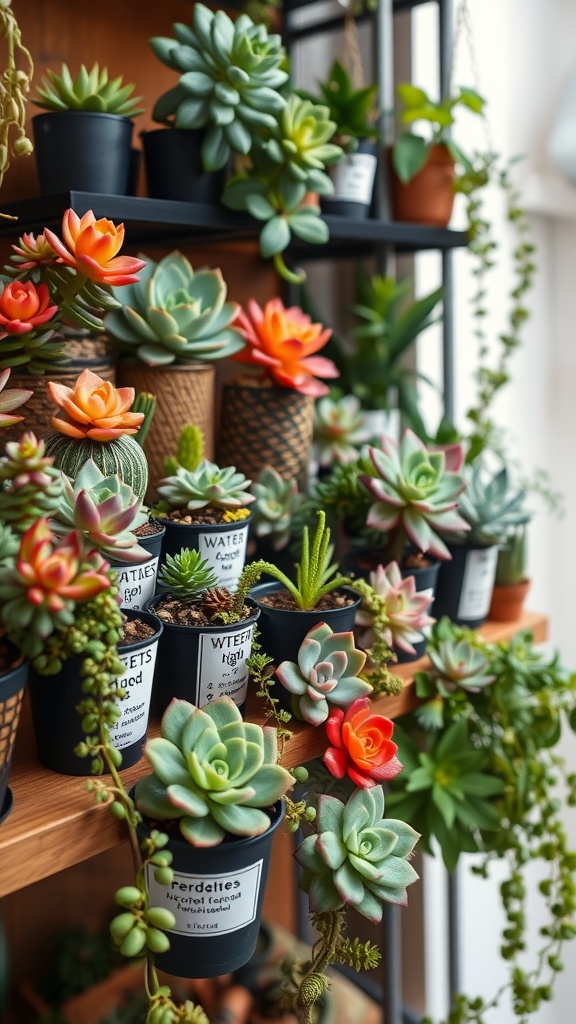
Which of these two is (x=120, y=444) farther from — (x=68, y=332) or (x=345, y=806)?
(x=345, y=806)

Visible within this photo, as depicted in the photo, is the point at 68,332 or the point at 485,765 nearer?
the point at 68,332

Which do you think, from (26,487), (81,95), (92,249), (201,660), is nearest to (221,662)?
(201,660)

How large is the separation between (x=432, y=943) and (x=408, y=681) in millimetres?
760

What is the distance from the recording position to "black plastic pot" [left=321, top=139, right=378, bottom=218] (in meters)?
1.07

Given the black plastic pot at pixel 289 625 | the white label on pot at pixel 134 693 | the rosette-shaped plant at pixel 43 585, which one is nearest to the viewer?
the rosette-shaped plant at pixel 43 585

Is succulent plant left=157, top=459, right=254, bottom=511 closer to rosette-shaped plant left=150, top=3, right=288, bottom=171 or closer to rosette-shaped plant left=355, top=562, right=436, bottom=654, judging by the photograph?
rosette-shaped plant left=355, top=562, right=436, bottom=654

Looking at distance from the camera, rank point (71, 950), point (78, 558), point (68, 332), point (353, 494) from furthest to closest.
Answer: point (71, 950), point (353, 494), point (68, 332), point (78, 558)

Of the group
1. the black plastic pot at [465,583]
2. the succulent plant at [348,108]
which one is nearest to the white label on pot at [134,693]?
the black plastic pot at [465,583]

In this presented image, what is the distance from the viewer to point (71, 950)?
115cm

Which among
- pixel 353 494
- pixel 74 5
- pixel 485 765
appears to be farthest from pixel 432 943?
pixel 74 5

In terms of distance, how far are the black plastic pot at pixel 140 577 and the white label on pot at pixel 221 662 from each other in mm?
73

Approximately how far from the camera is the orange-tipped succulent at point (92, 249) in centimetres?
62

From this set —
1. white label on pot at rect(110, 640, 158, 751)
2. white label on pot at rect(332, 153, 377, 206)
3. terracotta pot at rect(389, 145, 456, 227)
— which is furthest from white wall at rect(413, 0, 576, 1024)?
white label on pot at rect(110, 640, 158, 751)

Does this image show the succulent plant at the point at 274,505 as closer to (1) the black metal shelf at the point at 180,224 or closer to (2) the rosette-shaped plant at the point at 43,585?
(1) the black metal shelf at the point at 180,224
